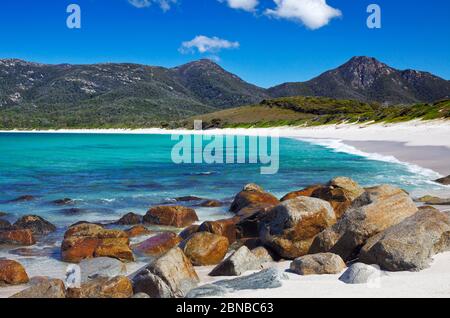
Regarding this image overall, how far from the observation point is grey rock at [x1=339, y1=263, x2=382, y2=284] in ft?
23.4

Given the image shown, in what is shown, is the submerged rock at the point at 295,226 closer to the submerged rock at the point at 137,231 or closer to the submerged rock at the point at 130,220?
the submerged rock at the point at 137,231

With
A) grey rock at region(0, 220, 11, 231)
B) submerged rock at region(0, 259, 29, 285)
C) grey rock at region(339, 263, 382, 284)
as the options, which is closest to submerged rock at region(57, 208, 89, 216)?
grey rock at region(0, 220, 11, 231)

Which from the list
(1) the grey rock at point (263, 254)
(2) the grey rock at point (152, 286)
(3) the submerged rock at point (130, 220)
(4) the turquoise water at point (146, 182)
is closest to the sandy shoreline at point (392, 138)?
(4) the turquoise water at point (146, 182)

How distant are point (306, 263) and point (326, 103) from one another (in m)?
155

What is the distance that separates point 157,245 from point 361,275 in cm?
591

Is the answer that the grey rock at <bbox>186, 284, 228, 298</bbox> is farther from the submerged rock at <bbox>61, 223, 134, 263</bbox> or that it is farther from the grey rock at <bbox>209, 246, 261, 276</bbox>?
the submerged rock at <bbox>61, 223, 134, 263</bbox>

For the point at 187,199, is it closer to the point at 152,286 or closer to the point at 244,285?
the point at 152,286

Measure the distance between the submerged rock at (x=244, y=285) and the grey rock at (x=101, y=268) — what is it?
9.43 ft

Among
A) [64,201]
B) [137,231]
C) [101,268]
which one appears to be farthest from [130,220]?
[64,201]

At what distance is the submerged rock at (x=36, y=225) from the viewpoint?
553 inches

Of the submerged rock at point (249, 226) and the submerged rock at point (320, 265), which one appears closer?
the submerged rock at point (320, 265)

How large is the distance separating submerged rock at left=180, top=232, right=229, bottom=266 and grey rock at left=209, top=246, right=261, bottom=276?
3.16 ft
